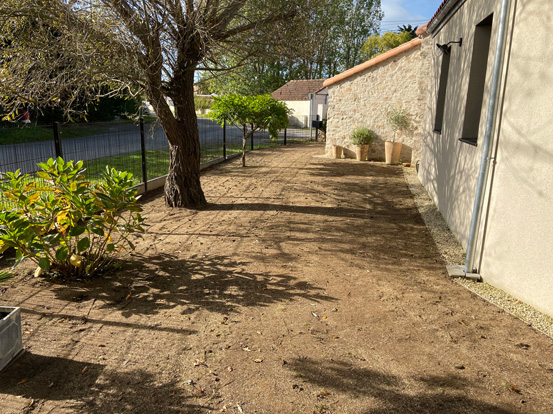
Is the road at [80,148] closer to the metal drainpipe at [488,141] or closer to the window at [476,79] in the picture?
the window at [476,79]

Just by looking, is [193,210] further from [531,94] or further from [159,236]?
[531,94]

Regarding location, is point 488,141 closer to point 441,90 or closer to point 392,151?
point 441,90

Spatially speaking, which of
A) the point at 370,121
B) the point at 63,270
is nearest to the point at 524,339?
the point at 63,270

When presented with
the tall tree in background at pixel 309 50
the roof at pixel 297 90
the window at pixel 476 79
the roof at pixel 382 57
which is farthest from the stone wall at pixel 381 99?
the roof at pixel 297 90

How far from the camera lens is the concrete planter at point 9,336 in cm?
290

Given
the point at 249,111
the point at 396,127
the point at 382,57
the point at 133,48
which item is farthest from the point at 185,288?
the point at 382,57

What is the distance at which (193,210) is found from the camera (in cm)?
753

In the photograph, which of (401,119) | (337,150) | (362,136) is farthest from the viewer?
(337,150)

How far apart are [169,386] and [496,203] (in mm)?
3642

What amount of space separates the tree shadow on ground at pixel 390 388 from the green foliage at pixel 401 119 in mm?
12040

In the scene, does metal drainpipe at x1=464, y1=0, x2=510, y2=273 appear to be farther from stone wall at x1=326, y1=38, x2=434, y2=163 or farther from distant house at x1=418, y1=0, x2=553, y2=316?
stone wall at x1=326, y1=38, x2=434, y2=163

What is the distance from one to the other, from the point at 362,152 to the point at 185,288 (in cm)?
1134

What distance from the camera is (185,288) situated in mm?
4316

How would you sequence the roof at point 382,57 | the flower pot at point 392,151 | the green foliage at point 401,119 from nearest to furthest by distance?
the roof at point 382,57, the green foliage at point 401,119, the flower pot at point 392,151
